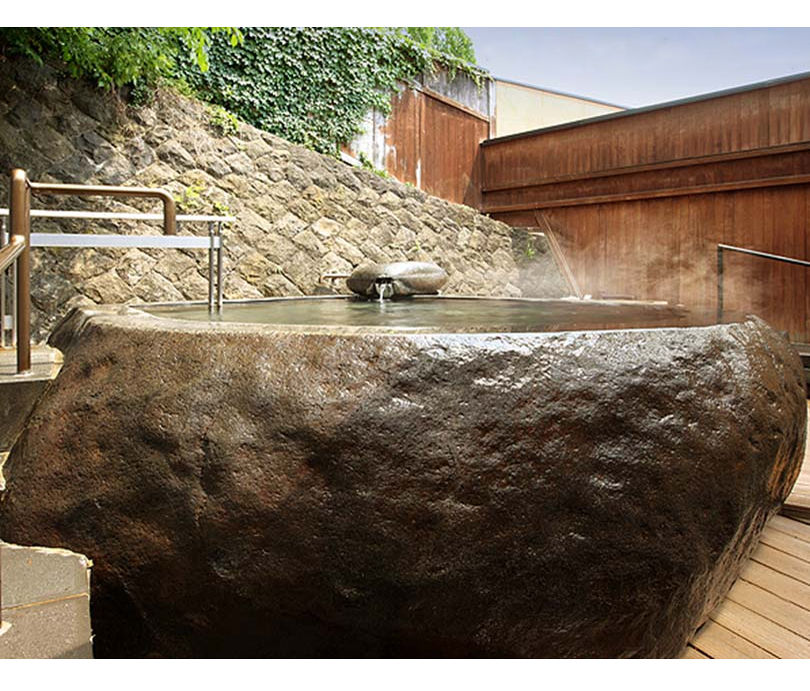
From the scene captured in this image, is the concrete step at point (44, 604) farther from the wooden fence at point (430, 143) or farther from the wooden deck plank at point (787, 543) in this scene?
the wooden fence at point (430, 143)

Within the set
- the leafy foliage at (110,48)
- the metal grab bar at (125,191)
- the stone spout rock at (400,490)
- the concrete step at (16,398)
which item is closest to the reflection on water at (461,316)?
the stone spout rock at (400,490)

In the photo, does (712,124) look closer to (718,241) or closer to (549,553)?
(718,241)

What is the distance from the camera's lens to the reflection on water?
166 centimetres

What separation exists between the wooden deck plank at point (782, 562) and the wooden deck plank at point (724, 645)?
1.36 ft

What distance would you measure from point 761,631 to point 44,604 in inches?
64.2

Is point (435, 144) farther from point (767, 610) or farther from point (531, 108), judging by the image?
point (767, 610)

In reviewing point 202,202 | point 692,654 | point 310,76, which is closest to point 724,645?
point 692,654

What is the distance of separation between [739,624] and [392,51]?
7194mm

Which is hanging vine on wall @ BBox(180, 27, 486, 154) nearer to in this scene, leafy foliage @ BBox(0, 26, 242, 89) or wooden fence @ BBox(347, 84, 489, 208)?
wooden fence @ BBox(347, 84, 489, 208)

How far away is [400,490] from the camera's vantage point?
1.27 meters

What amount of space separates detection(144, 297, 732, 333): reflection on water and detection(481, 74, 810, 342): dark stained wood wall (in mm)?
3656

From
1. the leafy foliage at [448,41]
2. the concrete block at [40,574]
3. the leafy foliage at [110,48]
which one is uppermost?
the leafy foliage at [448,41]

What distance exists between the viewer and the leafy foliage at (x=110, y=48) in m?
4.61
